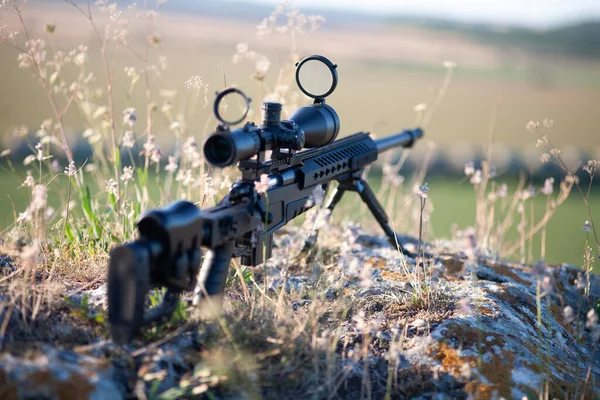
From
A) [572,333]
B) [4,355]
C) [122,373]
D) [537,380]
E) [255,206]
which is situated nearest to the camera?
[4,355]

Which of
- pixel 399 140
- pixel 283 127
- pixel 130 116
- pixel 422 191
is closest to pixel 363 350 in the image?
pixel 422 191

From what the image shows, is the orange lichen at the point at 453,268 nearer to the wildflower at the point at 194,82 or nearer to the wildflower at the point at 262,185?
the wildflower at the point at 262,185

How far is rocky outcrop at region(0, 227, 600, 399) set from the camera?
7.84 ft

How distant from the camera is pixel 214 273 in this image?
283 cm

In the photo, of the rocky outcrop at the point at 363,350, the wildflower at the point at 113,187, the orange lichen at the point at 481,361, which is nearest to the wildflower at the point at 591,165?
the rocky outcrop at the point at 363,350

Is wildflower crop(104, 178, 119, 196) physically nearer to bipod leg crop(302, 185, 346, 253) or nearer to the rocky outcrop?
the rocky outcrop

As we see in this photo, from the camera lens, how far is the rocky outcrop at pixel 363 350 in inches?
94.1

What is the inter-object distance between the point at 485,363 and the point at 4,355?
7.30 feet

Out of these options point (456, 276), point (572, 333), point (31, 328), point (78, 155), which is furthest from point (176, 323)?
point (78, 155)

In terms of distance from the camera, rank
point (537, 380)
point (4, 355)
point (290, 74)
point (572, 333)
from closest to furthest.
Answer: point (4, 355), point (537, 380), point (572, 333), point (290, 74)

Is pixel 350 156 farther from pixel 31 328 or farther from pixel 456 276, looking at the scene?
pixel 31 328

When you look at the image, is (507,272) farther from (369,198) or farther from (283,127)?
(283,127)

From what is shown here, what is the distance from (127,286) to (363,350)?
3.67ft

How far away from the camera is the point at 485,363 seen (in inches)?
116
